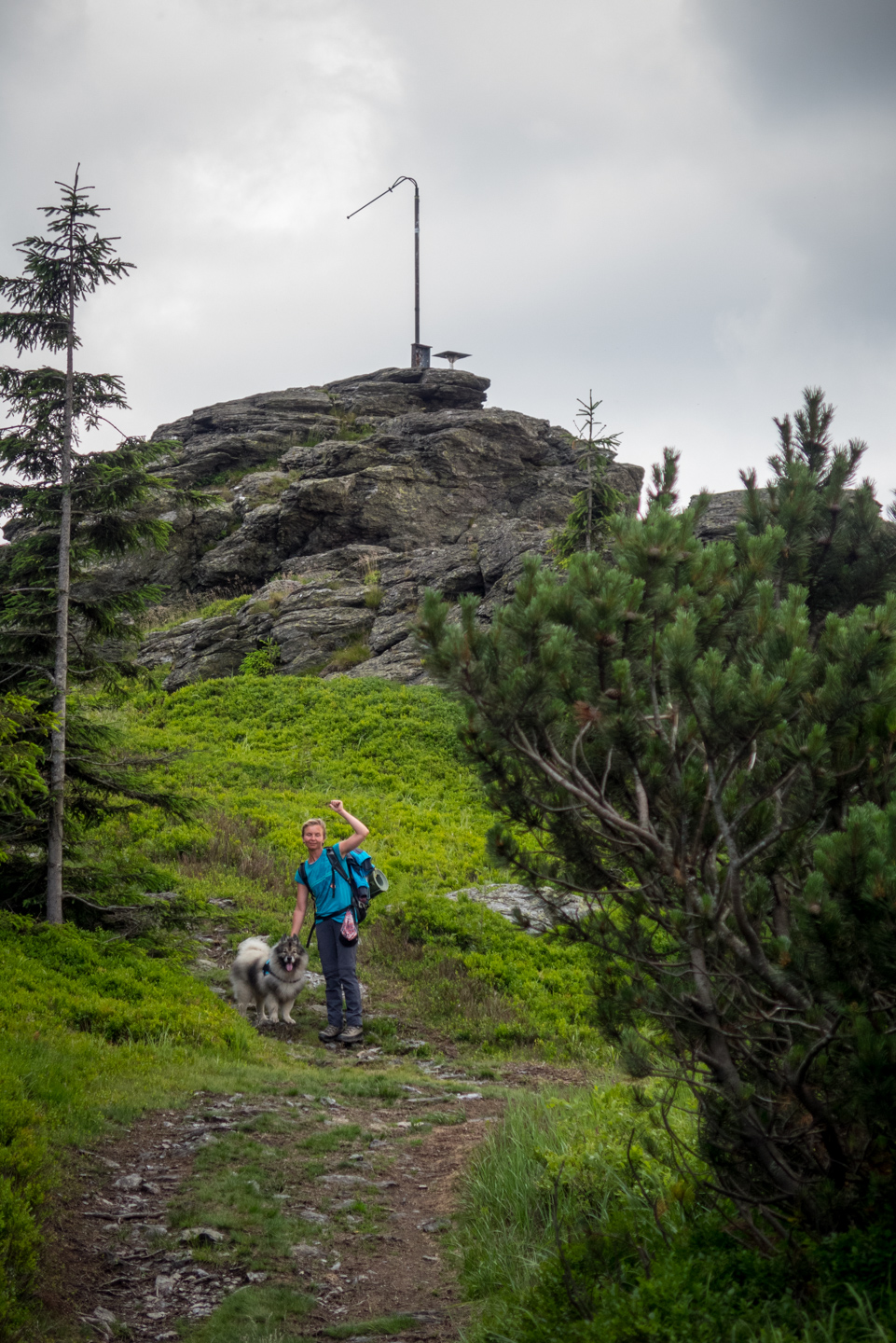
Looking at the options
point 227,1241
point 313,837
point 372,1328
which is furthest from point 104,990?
point 372,1328

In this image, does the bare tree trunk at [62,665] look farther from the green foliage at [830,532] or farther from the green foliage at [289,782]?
the green foliage at [830,532]

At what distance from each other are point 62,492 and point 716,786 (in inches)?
350

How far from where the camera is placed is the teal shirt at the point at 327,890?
980cm

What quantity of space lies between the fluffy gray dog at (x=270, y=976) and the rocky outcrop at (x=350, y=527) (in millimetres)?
13907

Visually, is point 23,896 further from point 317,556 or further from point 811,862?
point 317,556

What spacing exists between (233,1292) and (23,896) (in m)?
6.54

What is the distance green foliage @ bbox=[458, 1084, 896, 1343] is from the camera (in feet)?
10.2

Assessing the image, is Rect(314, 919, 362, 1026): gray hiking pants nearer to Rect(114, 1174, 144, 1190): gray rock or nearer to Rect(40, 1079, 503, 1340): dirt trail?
Rect(40, 1079, 503, 1340): dirt trail

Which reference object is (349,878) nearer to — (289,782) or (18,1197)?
(18,1197)

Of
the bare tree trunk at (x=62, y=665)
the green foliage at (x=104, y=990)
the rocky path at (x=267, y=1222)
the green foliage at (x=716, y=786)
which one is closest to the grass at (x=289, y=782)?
the bare tree trunk at (x=62, y=665)

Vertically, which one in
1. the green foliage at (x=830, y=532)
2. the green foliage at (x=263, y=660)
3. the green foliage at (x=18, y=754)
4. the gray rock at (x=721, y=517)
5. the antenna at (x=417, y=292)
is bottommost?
the green foliage at (x=18, y=754)

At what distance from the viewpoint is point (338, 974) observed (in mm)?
9844

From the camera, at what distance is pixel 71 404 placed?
10.7 metres

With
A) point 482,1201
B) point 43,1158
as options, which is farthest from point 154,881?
point 482,1201
